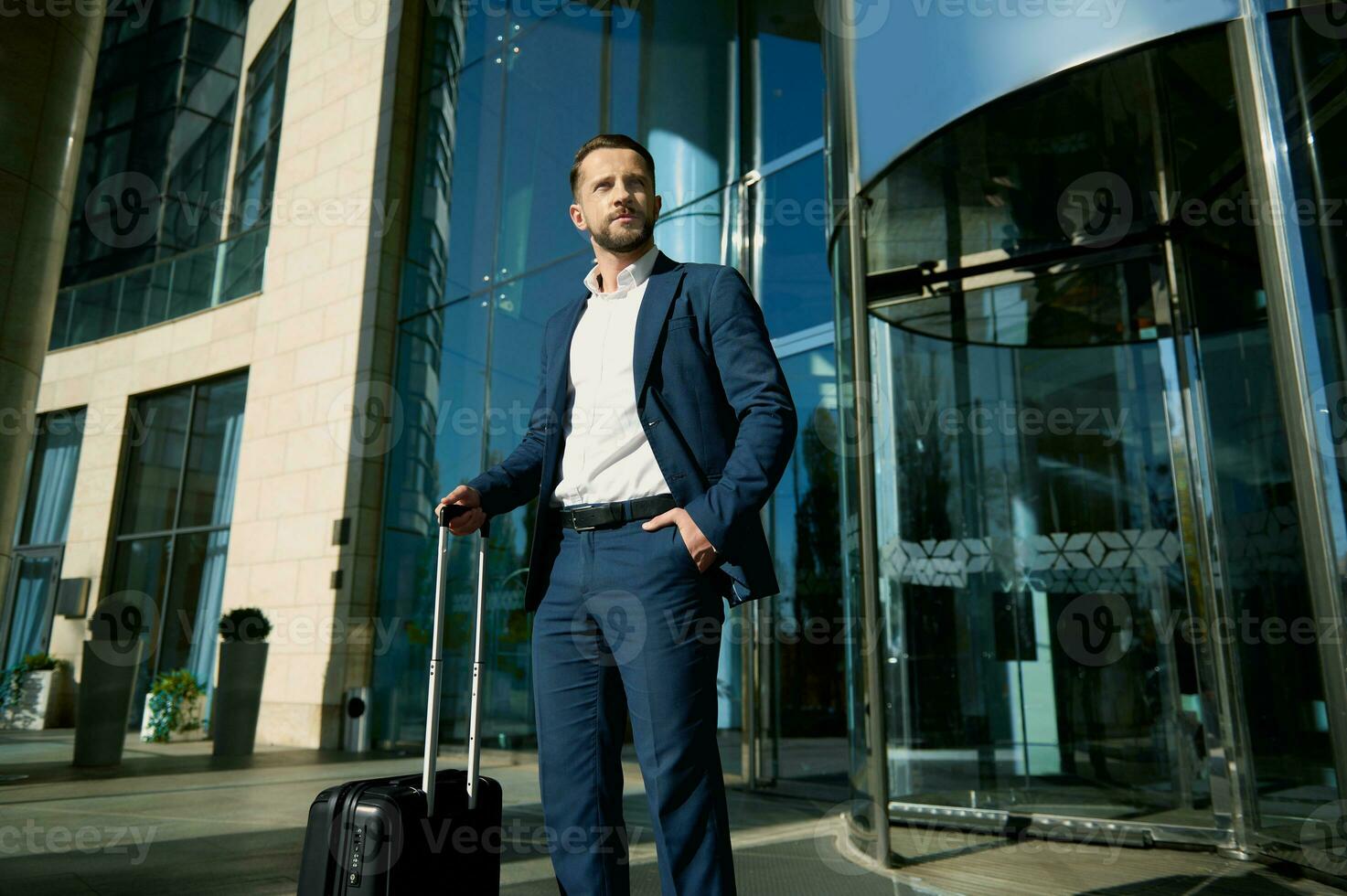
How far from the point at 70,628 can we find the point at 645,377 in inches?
563

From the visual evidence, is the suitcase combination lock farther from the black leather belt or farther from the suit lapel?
the suit lapel

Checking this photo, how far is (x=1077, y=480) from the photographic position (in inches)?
183

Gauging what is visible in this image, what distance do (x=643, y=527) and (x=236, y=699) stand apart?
815 centimetres

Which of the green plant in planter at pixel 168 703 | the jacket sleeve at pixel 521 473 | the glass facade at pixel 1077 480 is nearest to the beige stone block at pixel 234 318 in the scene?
the green plant in planter at pixel 168 703

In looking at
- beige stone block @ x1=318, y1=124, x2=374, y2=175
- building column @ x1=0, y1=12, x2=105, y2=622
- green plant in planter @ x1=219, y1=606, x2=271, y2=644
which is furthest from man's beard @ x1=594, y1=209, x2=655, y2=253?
beige stone block @ x1=318, y1=124, x2=374, y2=175

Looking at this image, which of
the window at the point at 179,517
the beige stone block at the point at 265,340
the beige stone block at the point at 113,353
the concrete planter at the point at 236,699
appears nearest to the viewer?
the concrete planter at the point at 236,699

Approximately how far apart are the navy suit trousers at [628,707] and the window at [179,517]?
11.1m

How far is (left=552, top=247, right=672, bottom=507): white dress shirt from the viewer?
1844 millimetres

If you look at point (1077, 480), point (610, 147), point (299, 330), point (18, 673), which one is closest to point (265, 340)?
point (299, 330)

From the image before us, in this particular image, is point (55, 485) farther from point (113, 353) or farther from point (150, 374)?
point (150, 374)

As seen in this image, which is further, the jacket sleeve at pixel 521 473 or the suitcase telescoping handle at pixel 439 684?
the jacket sleeve at pixel 521 473

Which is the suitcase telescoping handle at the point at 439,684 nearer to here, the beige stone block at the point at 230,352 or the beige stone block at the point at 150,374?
the beige stone block at the point at 230,352

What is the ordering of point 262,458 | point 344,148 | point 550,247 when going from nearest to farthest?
point 550,247 < point 262,458 < point 344,148

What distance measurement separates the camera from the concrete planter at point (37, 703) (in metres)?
12.2
